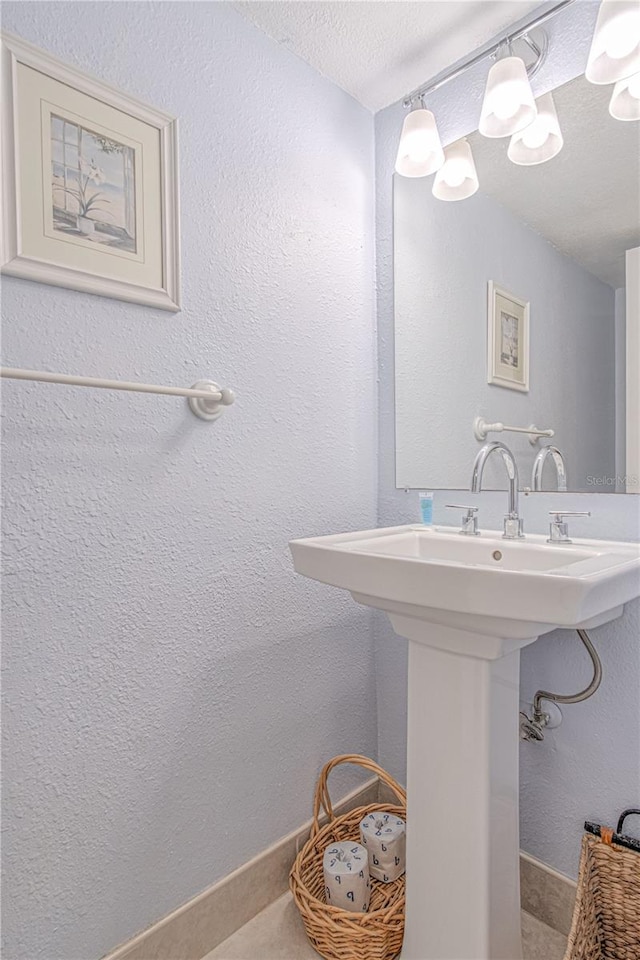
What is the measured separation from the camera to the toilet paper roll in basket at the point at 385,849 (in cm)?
133

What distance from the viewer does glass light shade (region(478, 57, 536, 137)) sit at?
1.22 m

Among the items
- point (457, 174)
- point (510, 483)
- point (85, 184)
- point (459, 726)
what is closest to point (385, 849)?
point (459, 726)

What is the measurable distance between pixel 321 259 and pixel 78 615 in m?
1.07

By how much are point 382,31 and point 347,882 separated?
2006 millimetres

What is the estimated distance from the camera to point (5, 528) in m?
0.95

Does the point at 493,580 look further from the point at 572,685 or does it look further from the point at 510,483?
the point at 572,685

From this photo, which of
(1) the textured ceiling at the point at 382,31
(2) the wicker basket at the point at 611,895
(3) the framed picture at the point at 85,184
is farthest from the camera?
(1) the textured ceiling at the point at 382,31

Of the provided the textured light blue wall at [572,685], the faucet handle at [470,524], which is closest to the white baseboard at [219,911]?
the textured light blue wall at [572,685]

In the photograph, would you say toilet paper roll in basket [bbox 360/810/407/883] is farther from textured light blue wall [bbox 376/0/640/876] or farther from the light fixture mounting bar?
the light fixture mounting bar

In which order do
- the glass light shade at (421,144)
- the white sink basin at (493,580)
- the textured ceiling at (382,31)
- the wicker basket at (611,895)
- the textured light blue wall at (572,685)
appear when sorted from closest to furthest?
the white sink basin at (493,580) < the wicker basket at (611,895) < the textured light blue wall at (572,685) < the textured ceiling at (382,31) < the glass light shade at (421,144)

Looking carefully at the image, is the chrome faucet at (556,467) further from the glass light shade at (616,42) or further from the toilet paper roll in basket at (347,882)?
the toilet paper roll in basket at (347,882)

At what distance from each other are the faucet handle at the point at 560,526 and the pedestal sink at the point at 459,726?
0.03m

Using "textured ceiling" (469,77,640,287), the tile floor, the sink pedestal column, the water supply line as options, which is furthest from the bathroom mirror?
the tile floor

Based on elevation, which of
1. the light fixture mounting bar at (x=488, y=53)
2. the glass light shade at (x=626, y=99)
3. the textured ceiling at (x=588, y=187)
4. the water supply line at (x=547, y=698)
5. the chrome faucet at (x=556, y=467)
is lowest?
the water supply line at (x=547, y=698)
